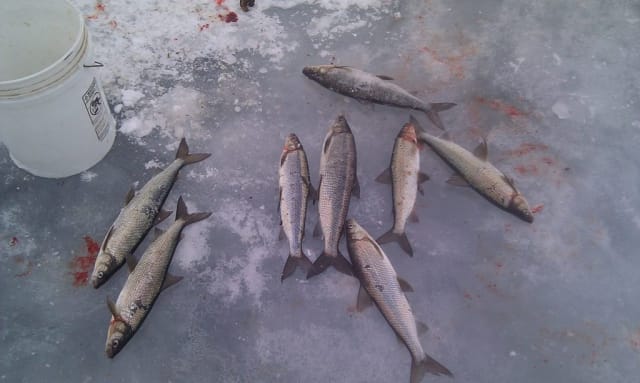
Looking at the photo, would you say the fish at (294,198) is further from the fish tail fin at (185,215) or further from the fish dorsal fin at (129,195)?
the fish dorsal fin at (129,195)

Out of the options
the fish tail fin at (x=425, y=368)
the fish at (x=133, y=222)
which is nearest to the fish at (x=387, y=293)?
the fish tail fin at (x=425, y=368)

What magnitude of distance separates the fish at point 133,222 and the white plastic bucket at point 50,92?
0.57 metres

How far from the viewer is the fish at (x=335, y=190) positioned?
346 centimetres

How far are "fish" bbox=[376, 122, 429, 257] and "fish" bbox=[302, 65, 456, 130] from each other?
26 cm

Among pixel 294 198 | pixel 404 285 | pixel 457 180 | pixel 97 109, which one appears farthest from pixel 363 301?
pixel 97 109

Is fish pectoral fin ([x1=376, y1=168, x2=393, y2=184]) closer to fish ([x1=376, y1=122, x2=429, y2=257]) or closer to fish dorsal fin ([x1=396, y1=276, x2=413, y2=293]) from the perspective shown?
fish ([x1=376, y1=122, x2=429, y2=257])

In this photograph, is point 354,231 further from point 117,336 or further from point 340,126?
point 117,336

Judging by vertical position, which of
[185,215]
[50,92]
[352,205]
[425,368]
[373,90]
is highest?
[50,92]

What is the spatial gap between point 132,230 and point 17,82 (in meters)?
1.14

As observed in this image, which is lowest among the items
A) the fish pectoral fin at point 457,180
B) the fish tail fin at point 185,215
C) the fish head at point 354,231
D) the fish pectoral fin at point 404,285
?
the fish tail fin at point 185,215

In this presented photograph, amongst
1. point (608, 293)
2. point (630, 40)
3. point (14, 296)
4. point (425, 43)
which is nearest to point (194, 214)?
point (14, 296)

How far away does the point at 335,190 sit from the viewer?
11.9 ft

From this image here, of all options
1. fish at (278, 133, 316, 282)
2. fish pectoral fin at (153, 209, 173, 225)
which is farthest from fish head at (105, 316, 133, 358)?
fish at (278, 133, 316, 282)

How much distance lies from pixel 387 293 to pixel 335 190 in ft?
2.66
